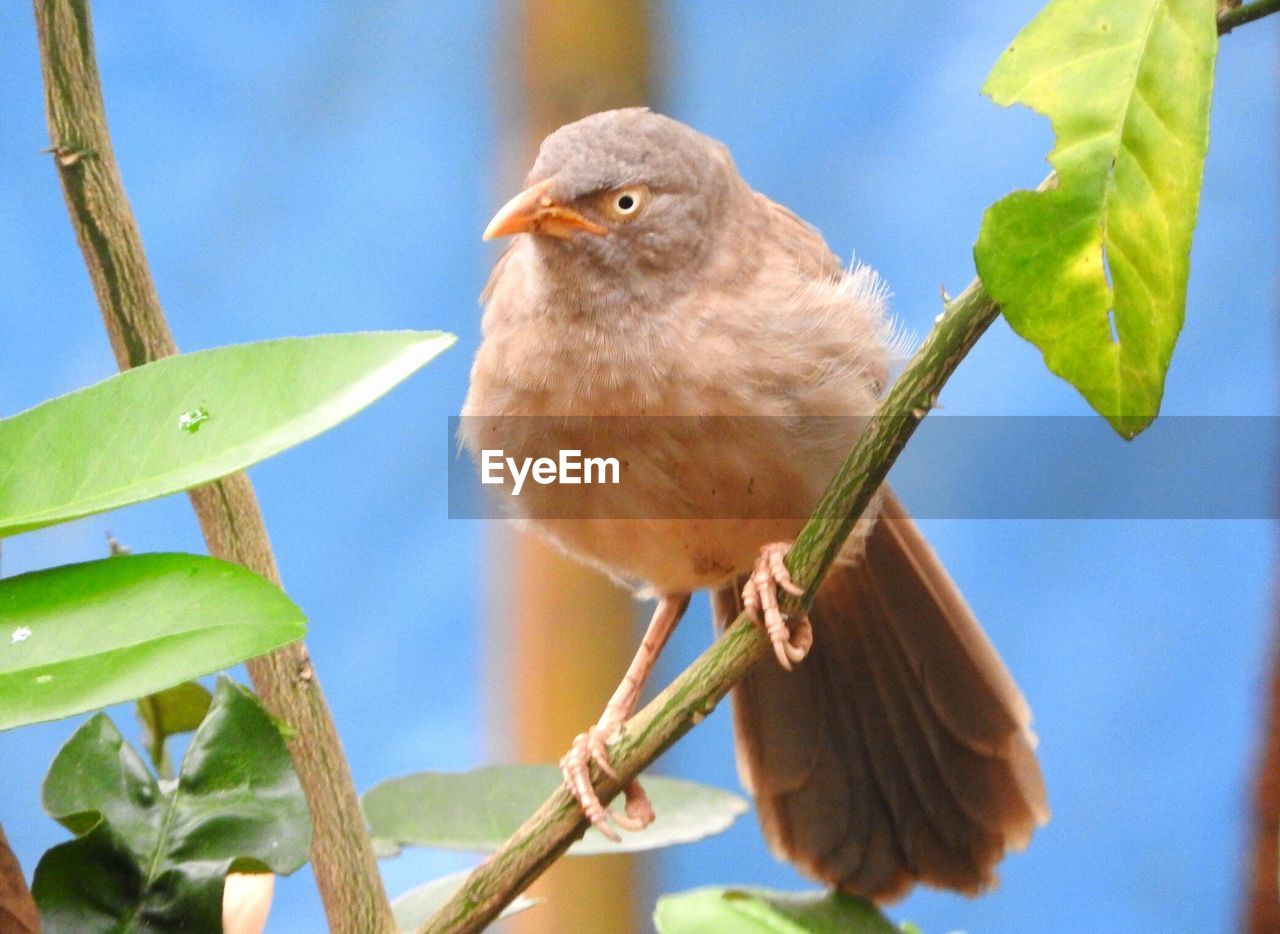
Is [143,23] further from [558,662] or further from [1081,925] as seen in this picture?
[1081,925]

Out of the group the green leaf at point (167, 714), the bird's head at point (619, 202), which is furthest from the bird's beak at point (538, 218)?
the green leaf at point (167, 714)

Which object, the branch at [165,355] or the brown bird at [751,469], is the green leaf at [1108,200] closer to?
the brown bird at [751,469]

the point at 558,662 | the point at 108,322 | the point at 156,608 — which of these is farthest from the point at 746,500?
the point at 558,662

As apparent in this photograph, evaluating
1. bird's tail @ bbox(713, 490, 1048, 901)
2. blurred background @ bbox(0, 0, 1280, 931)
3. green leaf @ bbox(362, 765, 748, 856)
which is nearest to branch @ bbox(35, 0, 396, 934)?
green leaf @ bbox(362, 765, 748, 856)

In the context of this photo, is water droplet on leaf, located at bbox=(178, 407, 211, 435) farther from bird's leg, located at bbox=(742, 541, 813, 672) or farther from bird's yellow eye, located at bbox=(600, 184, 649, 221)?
bird's yellow eye, located at bbox=(600, 184, 649, 221)

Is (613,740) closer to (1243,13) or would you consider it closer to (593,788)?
(593,788)

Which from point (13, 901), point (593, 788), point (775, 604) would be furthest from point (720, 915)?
point (13, 901)
